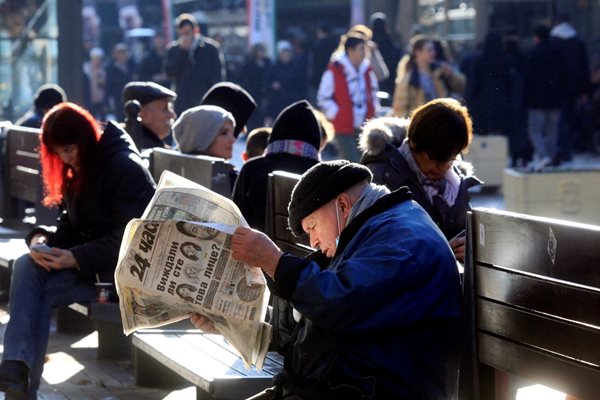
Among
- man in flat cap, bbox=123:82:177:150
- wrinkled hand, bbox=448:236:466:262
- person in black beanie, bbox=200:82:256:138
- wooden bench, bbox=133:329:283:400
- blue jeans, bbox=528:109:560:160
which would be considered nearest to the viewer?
wooden bench, bbox=133:329:283:400

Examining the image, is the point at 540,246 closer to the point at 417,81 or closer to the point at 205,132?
the point at 205,132

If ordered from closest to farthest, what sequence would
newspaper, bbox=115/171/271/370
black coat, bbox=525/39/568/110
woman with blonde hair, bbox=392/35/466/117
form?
newspaper, bbox=115/171/271/370, woman with blonde hair, bbox=392/35/466/117, black coat, bbox=525/39/568/110

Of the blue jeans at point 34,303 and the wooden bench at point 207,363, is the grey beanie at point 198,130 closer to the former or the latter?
the blue jeans at point 34,303

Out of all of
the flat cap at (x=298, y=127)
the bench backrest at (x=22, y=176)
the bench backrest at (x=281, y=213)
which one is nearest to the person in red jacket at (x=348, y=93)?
the bench backrest at (x=22, y=176)

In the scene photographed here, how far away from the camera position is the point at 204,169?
6.90 m

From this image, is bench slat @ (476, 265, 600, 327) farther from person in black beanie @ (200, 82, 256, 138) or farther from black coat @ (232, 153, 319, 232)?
person in black beanie @ (200, 82, 256, 138)

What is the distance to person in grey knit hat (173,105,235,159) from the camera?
7.69 metres

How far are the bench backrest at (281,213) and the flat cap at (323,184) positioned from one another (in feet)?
4.59

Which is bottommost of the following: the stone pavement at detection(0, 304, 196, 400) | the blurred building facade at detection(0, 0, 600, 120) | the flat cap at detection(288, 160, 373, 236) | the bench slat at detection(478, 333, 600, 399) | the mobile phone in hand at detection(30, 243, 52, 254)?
the stone pavement at detection(0, 304, 196, 400)

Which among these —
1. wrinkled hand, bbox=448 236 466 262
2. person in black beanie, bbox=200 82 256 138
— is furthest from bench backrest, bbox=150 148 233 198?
wrinkled hand, bbox=448 236 466 262

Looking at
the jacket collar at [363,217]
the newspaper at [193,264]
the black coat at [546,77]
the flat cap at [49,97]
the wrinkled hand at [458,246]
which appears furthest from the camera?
the black coat at [546,77]

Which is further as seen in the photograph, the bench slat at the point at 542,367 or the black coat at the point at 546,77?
the black coat at the point at 546,77

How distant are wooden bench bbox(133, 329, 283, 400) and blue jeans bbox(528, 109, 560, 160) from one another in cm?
1315

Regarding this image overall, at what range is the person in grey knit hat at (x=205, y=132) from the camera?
7688mm
